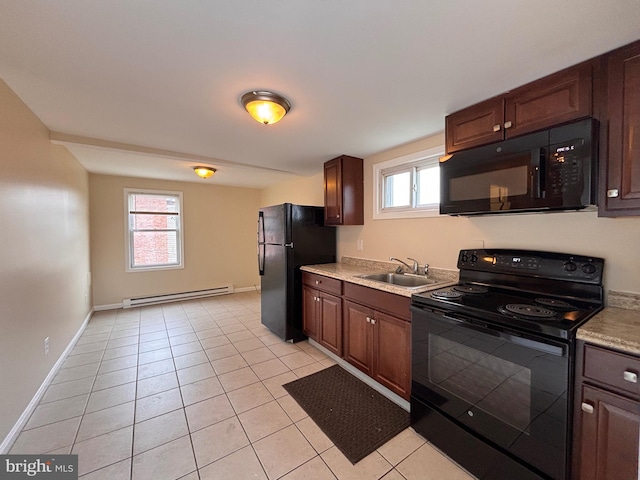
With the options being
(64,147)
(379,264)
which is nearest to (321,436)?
(379,264)

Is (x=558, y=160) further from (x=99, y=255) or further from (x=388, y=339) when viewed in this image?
(x=99, y=255)

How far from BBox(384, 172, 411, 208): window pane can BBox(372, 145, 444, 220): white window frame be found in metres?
0.05

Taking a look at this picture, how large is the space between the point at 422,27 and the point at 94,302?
5.56m

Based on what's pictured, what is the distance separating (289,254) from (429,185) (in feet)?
5.57

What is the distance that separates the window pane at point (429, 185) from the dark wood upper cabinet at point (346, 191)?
754 mm

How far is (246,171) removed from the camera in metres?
3.98

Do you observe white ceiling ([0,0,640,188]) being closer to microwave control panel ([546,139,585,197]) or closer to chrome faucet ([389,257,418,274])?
microwave control panel ([546,139,585,197])

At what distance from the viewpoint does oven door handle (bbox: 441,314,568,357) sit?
1.13m

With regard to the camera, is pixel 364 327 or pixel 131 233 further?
pixel 131 233

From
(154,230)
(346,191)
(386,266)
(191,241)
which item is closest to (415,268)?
(386,266)

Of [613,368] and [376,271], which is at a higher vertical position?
[376,271]

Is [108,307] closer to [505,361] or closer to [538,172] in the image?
[505,361]

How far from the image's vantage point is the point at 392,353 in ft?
6.53

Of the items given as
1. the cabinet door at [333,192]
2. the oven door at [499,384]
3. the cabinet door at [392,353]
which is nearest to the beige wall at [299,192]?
the cabinet door at [333,192]
